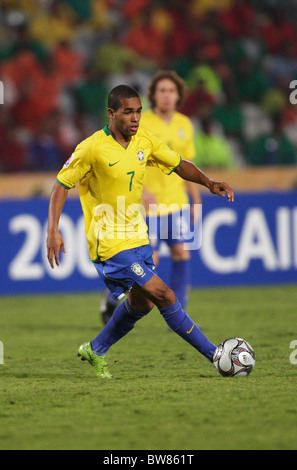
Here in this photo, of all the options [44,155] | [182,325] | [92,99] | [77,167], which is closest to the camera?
[77,167]

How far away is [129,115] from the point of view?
16.3 ft

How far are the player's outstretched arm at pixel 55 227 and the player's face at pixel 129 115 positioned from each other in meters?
0.51

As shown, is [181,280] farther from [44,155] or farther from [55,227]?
[44,155]

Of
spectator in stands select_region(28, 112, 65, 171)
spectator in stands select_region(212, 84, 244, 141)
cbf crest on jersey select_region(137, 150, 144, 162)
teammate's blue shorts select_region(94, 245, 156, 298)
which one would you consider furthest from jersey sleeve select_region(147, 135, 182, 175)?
spectator in stands select_region(212, 84, 244, 141)

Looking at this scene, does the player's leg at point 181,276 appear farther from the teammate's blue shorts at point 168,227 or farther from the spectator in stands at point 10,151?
the spectator in stands at point 10,151

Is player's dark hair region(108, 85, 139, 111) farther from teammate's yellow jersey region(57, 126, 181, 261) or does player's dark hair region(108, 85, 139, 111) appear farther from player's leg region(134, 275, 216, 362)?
player's leg region(134, 275, 216, 362)

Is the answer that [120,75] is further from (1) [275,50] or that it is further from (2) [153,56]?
(1) [275,50]

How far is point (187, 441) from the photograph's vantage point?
3600 mm

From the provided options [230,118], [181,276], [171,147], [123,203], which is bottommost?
[123,203]

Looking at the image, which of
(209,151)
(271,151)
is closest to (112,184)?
(209,151)

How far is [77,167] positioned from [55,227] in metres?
0.39

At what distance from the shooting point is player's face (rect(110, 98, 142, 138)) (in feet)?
16.3

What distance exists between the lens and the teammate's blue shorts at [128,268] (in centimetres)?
502

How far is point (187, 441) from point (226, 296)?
20.5 feet
